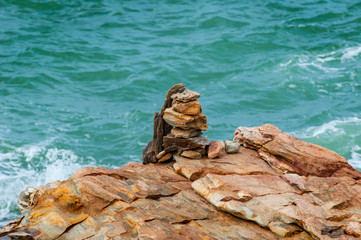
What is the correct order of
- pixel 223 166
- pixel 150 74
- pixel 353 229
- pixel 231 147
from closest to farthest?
pixel 353 229 → pixel 223 166 → pixel 231 147 → pixel 150 74

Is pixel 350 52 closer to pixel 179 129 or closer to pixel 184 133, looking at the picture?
pixel 179 129

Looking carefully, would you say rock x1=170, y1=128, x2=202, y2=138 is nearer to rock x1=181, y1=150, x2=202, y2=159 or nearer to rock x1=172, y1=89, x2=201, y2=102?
rock x1=181, y1=150, x2=202, y2=159

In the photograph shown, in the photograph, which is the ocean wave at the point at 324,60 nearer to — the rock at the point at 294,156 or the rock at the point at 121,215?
the rock at the point at 294,156

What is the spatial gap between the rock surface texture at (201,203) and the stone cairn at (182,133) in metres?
0.37

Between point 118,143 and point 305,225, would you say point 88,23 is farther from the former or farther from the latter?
point 305,225

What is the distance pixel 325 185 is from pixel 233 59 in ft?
84.6

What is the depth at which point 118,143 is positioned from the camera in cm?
2803

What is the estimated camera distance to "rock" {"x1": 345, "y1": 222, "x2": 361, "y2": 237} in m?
12.2

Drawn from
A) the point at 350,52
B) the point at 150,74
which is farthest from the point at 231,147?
the point at 350,52

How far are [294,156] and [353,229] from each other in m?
4.44

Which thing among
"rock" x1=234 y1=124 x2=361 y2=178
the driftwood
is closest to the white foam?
"rock" x1=234 y1=124 x2=361 y2=178

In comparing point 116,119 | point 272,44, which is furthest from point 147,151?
point 272,44

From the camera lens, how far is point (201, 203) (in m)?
13.6

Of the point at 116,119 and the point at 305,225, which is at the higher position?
the point at 305,225
